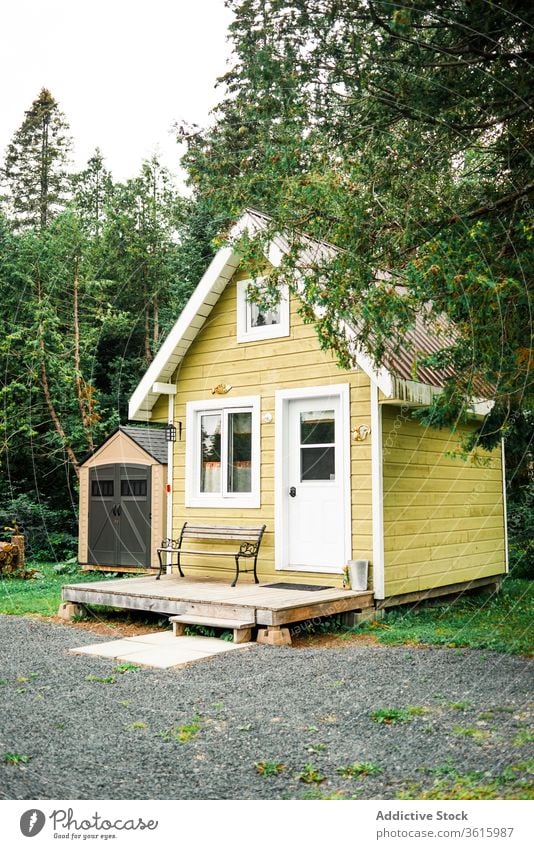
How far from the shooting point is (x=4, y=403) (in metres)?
15.0

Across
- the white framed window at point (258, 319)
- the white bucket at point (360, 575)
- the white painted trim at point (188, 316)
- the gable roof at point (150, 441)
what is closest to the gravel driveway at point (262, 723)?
the white bucket at point (360, 575)

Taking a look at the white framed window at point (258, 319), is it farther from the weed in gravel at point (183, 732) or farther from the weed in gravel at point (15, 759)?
the weed in gravel at point (15, 759)

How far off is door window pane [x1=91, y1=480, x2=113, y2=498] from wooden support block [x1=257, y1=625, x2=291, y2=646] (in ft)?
19.0

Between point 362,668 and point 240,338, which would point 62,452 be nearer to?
point 240,338

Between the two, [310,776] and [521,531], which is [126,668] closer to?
[310,776]

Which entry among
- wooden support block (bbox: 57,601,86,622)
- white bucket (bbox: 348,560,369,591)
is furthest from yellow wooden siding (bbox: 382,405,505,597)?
wooden support block (bbox: 57,601,86,622)

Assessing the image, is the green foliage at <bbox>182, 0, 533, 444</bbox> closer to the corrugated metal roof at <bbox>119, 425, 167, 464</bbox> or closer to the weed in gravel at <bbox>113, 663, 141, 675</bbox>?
the weed in gravel at <bbox>113, 663, 141, 675</bbox>

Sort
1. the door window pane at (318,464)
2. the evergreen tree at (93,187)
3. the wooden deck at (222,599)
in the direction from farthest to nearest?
1. the evergreen tree at (93,187)
2. the door window pane at (318,464)
3. the wooden deck at (222,599)

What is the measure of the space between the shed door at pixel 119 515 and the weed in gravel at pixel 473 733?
783 cm

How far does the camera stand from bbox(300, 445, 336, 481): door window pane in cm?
875

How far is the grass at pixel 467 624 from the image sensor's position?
6887mm

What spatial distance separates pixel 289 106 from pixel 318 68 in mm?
368

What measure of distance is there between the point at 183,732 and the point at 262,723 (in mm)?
507

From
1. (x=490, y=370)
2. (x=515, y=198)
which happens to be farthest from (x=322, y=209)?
(x=490, y=370)
